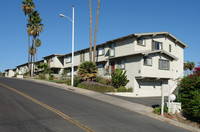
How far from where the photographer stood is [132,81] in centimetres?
2756

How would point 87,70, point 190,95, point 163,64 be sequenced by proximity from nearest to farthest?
1. point 190,95
2. point 87,70
3. point 163,64

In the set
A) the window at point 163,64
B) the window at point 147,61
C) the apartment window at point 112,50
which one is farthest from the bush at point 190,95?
the apartment window at point 112,50

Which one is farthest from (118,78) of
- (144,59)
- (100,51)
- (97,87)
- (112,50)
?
(100,51)

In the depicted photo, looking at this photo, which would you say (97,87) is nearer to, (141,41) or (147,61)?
(147,61)

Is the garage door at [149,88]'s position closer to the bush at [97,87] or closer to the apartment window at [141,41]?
the apartment window at [141,41]

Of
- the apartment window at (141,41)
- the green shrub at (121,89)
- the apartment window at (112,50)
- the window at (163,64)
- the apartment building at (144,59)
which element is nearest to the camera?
the green shrub at (121,89)

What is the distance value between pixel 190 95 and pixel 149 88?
59.6 feet

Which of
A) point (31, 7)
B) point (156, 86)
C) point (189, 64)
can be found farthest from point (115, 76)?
point (189, 64)

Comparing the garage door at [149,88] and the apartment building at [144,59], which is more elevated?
the apartment building at [144,59]

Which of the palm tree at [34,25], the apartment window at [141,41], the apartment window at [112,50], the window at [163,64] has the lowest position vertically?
the window at [163,64]

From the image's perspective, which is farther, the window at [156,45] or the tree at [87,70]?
the window at [156,45]

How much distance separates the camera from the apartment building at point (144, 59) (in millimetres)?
27656

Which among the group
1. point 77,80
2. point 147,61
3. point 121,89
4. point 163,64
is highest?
point 147,61

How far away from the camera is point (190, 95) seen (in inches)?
471
